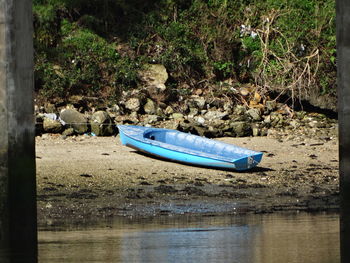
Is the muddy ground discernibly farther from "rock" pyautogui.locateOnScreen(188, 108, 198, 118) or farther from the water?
"rock" pyautogui.locateOnScreen(188, 108, 198, 118)

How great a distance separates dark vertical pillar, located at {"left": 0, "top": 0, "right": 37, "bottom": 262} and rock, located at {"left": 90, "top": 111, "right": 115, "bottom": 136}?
1135cm

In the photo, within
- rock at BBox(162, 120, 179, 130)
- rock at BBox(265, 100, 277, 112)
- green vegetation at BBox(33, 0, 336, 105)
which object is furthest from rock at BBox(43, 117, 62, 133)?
rock at BBox(265, 100, 277, 112)

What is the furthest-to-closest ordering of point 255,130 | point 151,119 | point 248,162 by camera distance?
point 151,119
point 255,130
point 248,162

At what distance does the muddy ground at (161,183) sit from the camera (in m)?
14.8

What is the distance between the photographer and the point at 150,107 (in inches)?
861

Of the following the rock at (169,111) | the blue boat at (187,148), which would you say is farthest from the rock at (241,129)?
the rock at (169,111)

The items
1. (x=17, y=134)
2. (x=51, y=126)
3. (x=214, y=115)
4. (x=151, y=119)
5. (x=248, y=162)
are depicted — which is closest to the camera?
(x=17, y=134)

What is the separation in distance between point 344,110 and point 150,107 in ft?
47.6

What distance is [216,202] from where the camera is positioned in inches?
605

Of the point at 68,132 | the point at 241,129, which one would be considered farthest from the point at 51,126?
the point at 241,129

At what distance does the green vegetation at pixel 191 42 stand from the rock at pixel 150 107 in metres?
0.83

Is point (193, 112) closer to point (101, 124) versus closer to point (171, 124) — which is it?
point (171, 124)

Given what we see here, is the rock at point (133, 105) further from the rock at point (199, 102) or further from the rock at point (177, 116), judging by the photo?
Answer: the rock at point (199, 102)

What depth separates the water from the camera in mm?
10477
